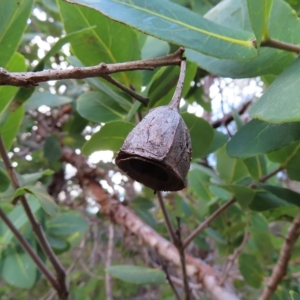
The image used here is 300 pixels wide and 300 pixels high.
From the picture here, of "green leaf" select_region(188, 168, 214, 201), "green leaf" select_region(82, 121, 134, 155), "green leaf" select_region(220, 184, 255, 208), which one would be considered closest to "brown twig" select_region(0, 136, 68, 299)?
"green leaf" select_region(82, 121, 134, 155)

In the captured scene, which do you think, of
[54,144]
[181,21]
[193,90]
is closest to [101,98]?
[181,21]

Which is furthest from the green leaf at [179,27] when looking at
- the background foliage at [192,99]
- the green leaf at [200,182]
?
the green leaf at [200,182]

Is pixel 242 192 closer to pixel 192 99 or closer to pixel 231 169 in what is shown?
pixel 231 169

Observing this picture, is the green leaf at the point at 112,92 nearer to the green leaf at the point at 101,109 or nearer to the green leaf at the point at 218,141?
the green leaf at the point at 101,109

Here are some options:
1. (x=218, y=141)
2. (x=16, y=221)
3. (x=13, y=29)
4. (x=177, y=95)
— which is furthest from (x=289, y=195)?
(x=16, y=221)

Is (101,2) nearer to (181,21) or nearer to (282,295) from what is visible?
(181,21)
